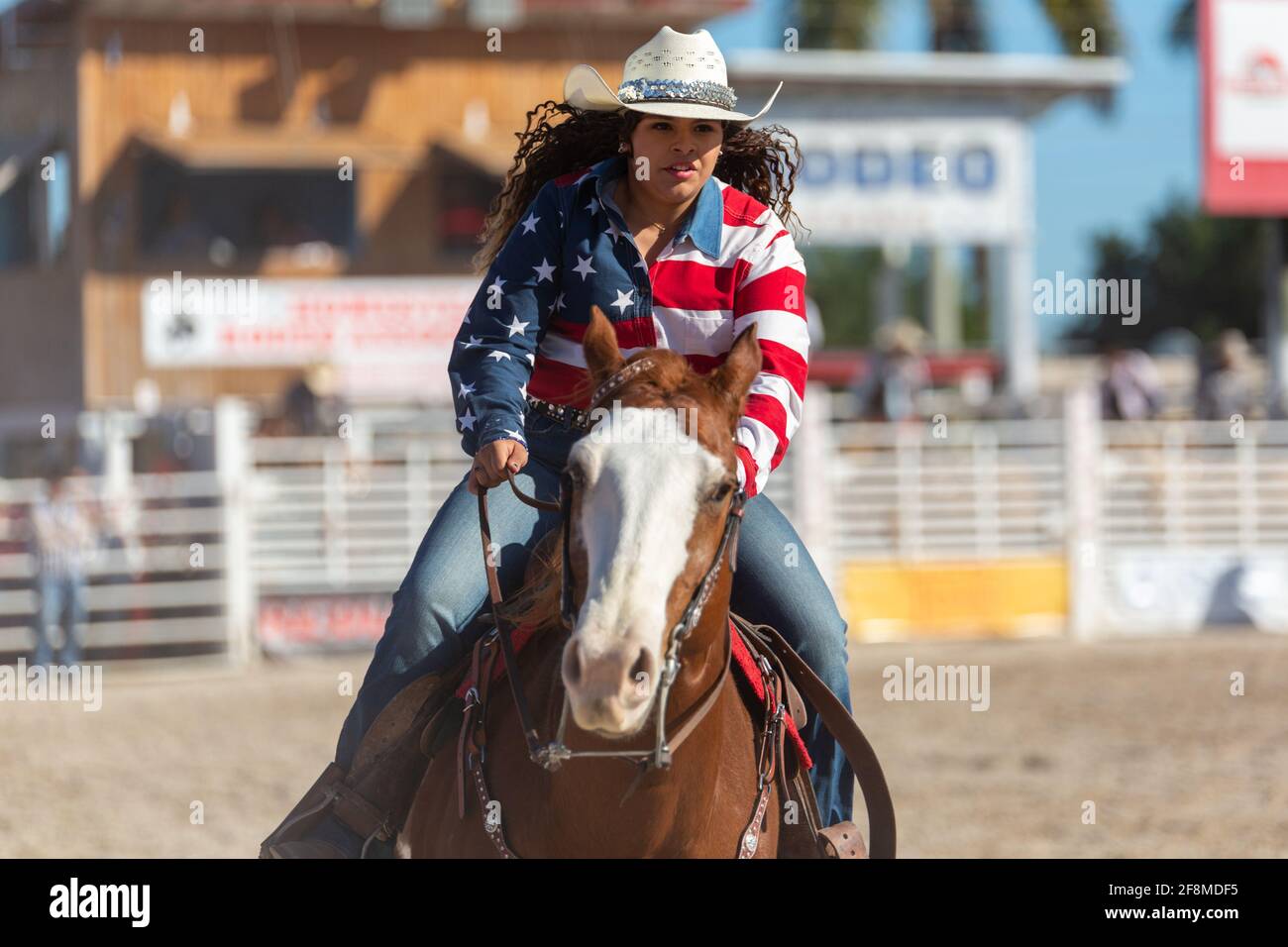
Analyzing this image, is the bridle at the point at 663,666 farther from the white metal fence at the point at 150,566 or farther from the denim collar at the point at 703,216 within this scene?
the white metal fence at the point at 150,566

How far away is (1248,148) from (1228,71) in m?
0.92

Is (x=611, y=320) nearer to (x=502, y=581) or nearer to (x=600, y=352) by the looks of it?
(x=600, y=352)

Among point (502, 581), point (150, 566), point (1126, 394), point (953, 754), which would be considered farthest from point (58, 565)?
point (502, 581)

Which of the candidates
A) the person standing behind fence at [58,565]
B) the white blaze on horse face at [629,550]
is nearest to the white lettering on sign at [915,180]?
the person standing behind fence at [58,565]

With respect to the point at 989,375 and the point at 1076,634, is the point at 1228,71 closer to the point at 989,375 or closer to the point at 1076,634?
the point at 989,375

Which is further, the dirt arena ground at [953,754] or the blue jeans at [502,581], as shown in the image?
the dirt arena ground at [953,754]

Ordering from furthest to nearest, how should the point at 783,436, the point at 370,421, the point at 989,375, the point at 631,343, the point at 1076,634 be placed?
the point at 989,375 → the point at 370,421 → the point at 1076,634 → the point at 631,343 → the point at 783,436

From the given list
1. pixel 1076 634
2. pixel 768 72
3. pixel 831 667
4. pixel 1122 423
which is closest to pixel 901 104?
pixel 768 72

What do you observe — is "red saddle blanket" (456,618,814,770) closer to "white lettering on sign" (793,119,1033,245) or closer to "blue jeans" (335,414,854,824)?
"blue jeans" (335,414,854,824)

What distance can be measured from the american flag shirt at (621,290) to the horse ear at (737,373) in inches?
11.2

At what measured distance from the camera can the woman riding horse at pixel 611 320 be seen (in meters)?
3.72

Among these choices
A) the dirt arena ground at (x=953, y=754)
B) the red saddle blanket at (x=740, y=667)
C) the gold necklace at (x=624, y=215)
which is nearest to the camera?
the red saddle blanket at (x=740, y=667)

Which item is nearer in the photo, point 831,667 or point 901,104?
point 831,667
